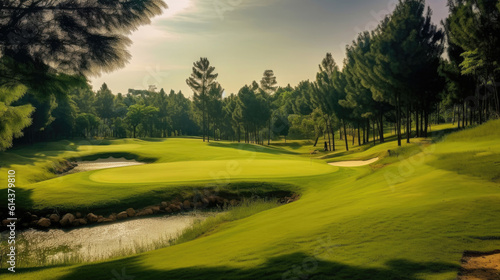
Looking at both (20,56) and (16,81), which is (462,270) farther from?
(16,81)

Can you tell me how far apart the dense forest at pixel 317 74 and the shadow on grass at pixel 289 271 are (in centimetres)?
599

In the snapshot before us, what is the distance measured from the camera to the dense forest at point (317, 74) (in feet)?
30.6

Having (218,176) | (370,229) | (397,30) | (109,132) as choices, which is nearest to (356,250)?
(370,229)

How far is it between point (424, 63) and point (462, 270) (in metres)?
41.2

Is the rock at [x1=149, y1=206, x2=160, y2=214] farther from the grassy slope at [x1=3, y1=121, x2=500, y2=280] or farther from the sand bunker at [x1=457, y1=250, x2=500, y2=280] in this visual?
the sand bunker at [x1=457, y1=250, x2=500, y2=280]

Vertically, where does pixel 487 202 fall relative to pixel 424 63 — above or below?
below

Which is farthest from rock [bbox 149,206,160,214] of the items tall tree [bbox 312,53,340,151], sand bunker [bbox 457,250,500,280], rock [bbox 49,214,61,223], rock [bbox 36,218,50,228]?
tall tree [bbox 312,53,340,151]

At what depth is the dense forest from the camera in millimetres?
9312

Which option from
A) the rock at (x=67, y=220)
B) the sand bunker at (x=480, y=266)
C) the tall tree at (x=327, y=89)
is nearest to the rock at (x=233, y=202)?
the rock at (x=67, y=220)

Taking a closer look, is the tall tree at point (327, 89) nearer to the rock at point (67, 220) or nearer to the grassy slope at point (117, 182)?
the grassy slope at point (117, 182)

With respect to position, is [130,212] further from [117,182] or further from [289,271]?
[289,271]

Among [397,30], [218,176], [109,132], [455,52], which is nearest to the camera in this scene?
[218,176]

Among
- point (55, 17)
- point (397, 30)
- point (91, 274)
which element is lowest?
point (91, 274)

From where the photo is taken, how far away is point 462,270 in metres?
5.26
